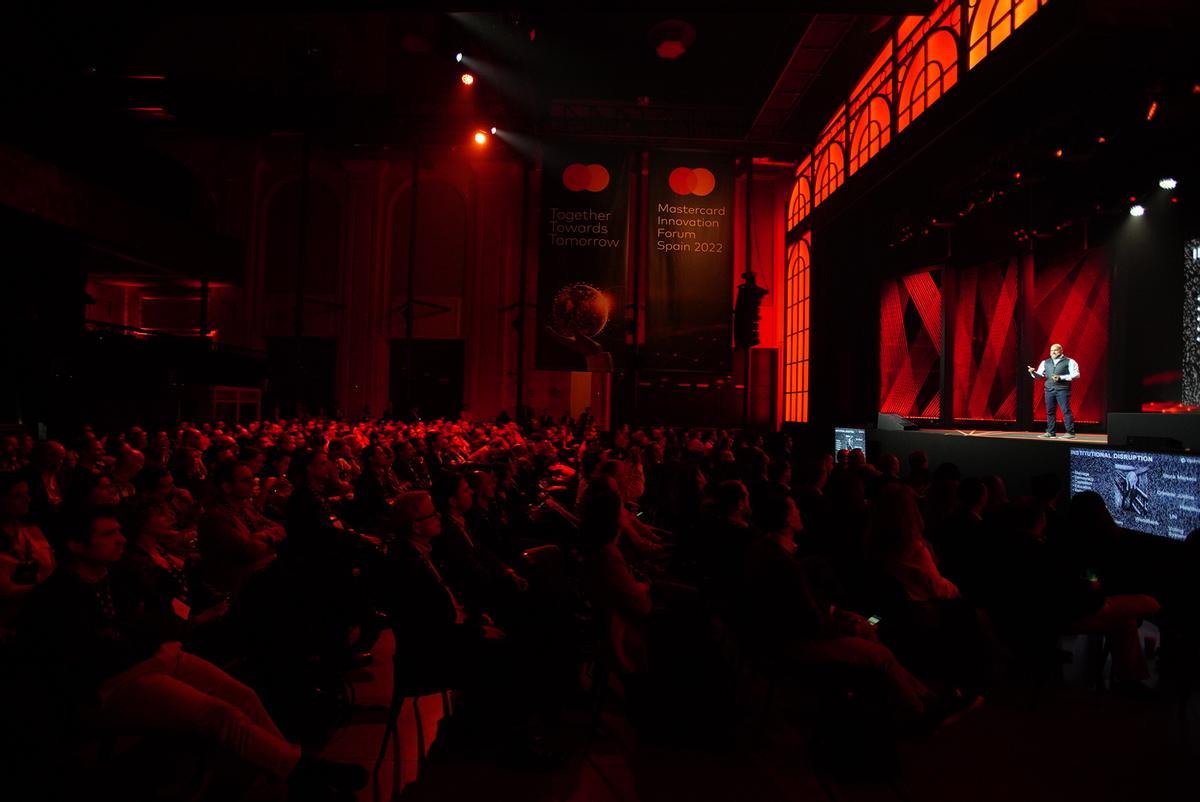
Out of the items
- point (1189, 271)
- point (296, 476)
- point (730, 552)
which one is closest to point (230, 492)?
point (296, 476)

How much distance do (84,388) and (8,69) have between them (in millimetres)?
5745

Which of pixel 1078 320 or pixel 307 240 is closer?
pixel 1078 320

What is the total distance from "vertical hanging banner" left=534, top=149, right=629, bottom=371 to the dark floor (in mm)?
13425

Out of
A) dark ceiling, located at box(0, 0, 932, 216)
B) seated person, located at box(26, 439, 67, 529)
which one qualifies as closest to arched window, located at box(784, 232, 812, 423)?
dark ceiling, located at box(0, 0, 932, 216)

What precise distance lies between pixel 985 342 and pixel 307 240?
1742 centimetres

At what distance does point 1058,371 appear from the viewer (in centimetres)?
951

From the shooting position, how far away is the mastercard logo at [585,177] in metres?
16.5

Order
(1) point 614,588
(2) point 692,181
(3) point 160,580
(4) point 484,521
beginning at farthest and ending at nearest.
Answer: (2) point 692,181
(4) point 484,521
(1) point 614,588
(3) point 160,580

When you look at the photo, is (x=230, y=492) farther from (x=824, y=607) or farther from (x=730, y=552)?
(x=824, y=607)

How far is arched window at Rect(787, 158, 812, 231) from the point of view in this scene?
1700 centimetres

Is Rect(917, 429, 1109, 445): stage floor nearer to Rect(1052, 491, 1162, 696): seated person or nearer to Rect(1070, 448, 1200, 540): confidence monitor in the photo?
Rect(1070, 448, 1200, 540): confidence monitor

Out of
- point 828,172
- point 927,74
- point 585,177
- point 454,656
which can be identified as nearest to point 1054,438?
point 927,74

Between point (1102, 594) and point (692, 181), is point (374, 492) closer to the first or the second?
point (1102, 594)

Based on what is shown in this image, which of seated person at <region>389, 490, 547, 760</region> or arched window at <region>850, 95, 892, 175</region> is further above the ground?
arched window at <region>850, 95, 892, 175</region>
